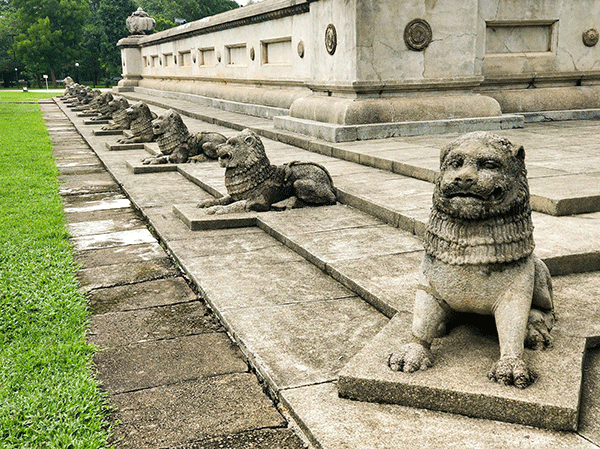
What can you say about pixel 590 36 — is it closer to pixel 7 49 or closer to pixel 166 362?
pixel 166 362

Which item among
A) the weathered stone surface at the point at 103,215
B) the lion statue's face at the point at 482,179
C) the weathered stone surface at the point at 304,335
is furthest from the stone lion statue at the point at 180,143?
the lion statue's face at the point at 482,179

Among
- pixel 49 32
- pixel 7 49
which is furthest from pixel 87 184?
pixel 7 49

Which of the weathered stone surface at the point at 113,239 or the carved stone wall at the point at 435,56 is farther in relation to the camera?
the carved stone wall at the point at 435,56

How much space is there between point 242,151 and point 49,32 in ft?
222

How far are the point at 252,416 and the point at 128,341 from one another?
1.22 m

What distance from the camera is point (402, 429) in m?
2.65

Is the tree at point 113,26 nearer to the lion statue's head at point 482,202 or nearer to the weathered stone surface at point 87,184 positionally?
the weathered stone surface at point 87,184

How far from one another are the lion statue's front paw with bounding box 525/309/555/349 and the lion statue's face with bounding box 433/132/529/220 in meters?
0.57

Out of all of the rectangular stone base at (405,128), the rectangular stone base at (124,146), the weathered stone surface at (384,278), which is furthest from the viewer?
the rectangular stone base at (124,146)

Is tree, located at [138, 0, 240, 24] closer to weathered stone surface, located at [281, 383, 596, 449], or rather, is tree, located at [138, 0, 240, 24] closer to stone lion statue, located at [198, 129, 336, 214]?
stone lion statue, located at [198, 129, 336, 214]

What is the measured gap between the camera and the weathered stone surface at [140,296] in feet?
14.6

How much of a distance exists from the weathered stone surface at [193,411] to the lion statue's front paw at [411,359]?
0.60 meters

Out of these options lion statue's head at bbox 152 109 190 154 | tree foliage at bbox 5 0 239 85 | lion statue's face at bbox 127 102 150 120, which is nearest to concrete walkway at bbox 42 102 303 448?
lion statue's head at bbox 152 109 190 154

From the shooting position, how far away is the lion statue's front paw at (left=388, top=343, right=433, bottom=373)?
2944 mm
